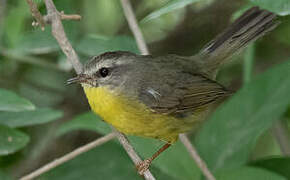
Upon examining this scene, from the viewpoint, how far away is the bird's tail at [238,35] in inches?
169

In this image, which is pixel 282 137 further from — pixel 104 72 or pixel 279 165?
pixel 104 72

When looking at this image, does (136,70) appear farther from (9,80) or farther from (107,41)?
(9,80)

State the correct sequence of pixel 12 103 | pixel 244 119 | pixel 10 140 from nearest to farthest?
pixel 12 103 → pixel 10 140 → pixel 244 119

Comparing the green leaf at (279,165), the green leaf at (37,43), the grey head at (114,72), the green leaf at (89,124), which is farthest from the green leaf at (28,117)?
the green leaf at (279,165)

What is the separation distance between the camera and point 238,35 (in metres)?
4.48

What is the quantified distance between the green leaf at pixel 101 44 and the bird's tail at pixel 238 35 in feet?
2.58

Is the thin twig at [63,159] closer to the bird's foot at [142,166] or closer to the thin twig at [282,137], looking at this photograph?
the bird's foot at [142,166]

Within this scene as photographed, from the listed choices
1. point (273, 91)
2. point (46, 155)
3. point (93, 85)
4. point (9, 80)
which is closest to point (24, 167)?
point (46, 155)

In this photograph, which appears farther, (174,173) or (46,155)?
(46,155)

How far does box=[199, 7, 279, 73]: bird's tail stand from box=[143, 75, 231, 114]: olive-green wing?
23 cm

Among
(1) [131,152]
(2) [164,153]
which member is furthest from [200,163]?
→ (2) [164,153]

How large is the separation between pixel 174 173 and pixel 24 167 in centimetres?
170

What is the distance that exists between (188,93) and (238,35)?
0.71 metres

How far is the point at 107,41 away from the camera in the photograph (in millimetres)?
4320
